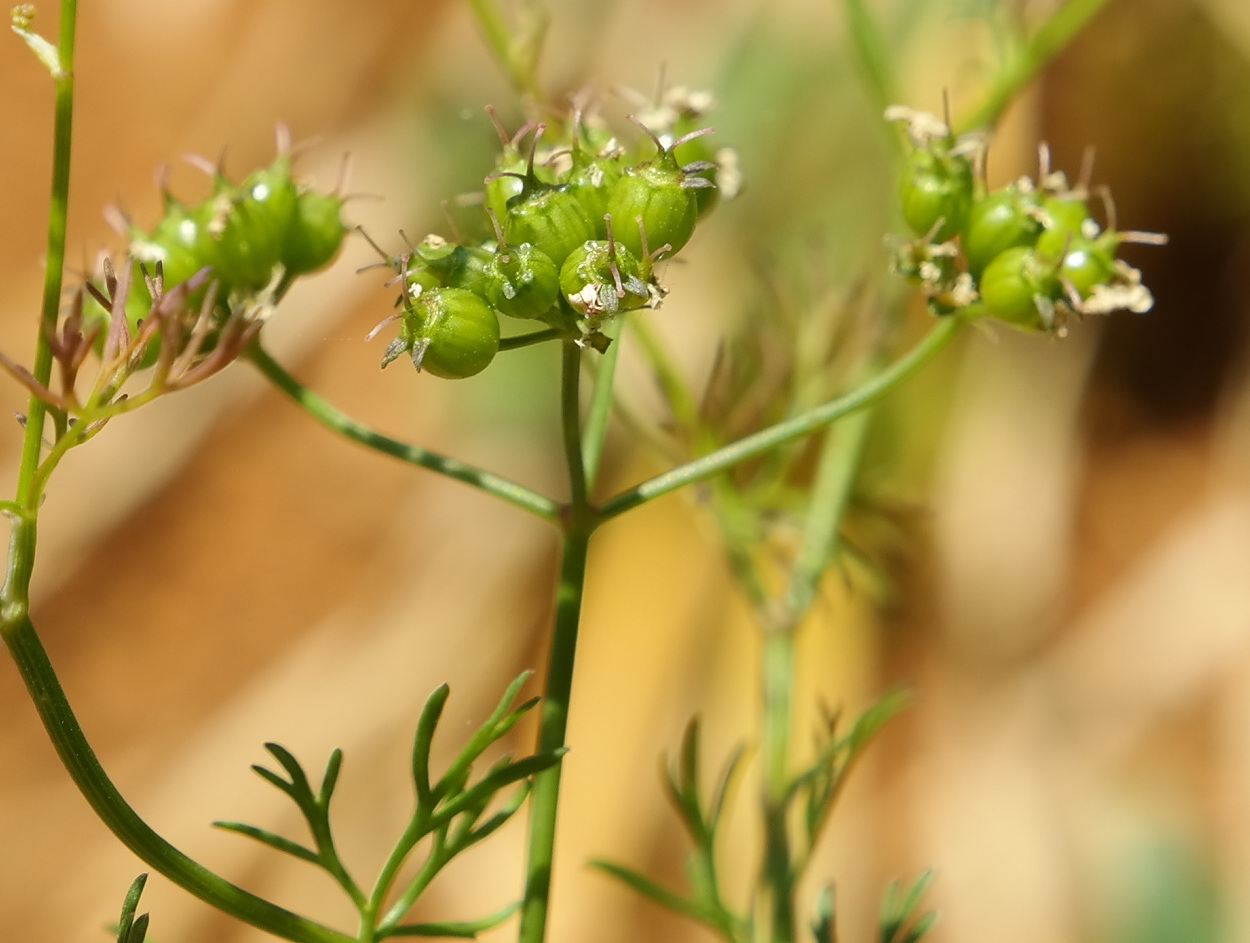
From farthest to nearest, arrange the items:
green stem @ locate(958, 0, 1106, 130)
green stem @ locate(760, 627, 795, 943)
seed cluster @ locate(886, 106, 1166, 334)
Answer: green stem @ locate(958, 0, 1106, 130)
green stem @ locate(760, 627, 795, 943)
seed cluster @ locate(886, 106, 1166, 334)

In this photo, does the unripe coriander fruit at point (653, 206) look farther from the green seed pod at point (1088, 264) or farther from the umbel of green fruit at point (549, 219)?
the green seed pod at point (1088, 264)

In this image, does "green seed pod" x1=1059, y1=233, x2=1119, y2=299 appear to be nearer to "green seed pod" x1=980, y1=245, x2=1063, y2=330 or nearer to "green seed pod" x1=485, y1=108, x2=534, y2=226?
"green seed pod" x1=980, y1=245, x2=1063, y2=330

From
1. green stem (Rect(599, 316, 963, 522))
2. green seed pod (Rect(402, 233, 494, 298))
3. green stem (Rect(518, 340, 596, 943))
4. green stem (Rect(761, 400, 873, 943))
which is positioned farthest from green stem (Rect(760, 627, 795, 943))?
green seed pod (Rect(402, 233, 494, 298))

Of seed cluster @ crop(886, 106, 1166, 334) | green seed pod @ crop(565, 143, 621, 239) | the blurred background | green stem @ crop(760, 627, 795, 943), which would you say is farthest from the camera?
the blurred background

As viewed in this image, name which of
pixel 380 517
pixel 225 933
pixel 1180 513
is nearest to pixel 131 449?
pixel 380 517

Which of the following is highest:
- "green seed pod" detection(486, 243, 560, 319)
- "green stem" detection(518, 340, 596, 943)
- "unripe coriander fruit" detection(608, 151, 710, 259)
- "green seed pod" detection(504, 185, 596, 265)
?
"unripe coriander fruit" detection(608, 151, 710, 259)

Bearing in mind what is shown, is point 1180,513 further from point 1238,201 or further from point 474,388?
point 474,388

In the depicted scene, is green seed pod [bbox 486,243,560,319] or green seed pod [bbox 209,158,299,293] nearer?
green seed pod [bbox 486,243,560,319]
